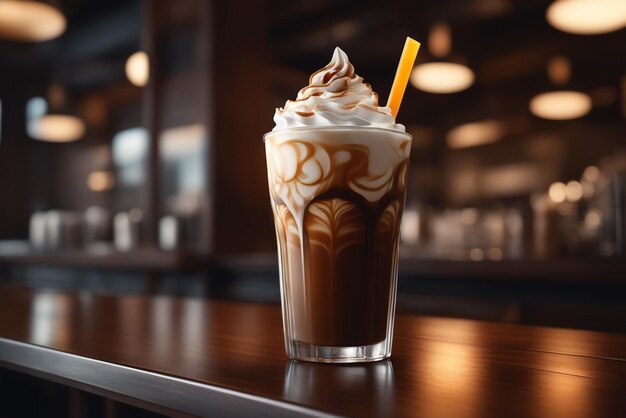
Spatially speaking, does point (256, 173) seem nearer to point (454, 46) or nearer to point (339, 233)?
point (454, 46)

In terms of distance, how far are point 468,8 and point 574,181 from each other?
1.17 metres

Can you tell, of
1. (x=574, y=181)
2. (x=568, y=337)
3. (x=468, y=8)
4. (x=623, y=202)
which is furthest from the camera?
(x=468, y=8)

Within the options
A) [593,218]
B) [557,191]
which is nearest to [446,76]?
[557,191]

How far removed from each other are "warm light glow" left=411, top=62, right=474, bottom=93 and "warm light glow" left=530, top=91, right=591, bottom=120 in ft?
1.37

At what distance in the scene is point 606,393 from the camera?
46 centimetres

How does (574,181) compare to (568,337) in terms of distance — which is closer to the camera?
(568,337)

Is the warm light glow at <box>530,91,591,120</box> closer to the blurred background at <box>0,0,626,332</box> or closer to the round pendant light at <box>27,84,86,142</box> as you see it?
the blurred background at <box>0,0,626,332</box>

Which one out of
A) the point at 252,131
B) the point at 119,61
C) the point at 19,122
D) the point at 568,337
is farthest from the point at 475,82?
the point at 19,122

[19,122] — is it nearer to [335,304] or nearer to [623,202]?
[623,202]

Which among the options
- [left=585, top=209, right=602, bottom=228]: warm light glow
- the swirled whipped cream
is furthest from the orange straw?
[left=585, top=209, right=602, bottom=228]: warm light glow

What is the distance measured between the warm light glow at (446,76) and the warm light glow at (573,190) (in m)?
0.84

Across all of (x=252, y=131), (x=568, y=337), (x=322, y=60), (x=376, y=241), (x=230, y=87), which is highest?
(x=322, y=60)

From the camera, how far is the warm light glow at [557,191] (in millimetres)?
3277

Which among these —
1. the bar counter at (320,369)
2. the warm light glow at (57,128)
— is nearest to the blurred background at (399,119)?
the warm light glow at (57,128)
